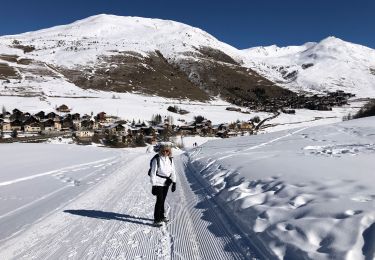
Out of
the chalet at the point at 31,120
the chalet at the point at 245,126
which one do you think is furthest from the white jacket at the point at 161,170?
the chalet at the point at 245,126

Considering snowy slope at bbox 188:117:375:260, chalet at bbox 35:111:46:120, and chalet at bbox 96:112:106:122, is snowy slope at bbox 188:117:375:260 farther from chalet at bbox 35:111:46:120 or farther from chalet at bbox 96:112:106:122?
chalet at bbox 35:111:46:120

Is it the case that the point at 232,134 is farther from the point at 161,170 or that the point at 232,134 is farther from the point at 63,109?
the point at 161,170

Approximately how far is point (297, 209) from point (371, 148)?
1518 centimetres

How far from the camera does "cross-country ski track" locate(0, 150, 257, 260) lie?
7.73m

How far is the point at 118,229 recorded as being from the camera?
9.52 m

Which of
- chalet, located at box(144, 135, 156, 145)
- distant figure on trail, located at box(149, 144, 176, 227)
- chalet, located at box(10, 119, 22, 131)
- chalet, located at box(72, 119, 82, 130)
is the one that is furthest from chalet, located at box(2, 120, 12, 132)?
distant figure on trail, located at box(149, 144, 176, 227)

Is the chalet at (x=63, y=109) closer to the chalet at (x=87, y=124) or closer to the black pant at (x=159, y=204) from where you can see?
the chalet at (x=87, y=124)

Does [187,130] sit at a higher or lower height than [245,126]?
lower

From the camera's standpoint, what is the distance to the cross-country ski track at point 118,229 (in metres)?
7.73

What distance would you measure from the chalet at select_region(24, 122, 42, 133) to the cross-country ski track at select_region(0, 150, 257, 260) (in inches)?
4157

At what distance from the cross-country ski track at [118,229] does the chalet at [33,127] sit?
346ft

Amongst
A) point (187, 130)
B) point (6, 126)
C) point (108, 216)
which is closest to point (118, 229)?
point (108, 216)

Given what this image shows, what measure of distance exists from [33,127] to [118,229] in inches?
4468

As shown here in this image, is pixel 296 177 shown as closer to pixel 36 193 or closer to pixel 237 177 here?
pixel 237 177
